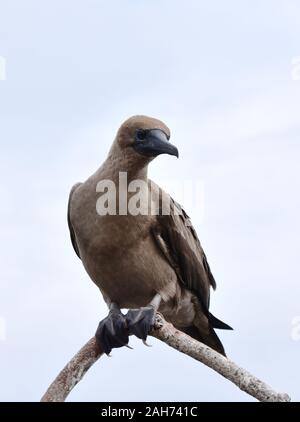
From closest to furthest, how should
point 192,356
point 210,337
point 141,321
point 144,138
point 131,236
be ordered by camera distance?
point 192,356
point 141,321
point 144,138
point 131,236
point 210,337

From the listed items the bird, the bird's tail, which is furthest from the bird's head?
the bird's tail

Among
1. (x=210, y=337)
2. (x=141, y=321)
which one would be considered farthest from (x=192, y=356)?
(x=210, y=337)

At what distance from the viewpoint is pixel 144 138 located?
9.54 m

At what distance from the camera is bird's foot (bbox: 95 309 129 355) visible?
9125 mm

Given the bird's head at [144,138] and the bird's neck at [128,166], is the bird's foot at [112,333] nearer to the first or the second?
the bird's neck at [128,166]

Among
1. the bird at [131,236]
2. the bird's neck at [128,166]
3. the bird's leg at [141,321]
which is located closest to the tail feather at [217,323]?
the bird at [131,236]

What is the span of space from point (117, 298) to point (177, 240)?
0.88m

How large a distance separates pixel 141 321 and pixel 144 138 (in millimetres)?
1801

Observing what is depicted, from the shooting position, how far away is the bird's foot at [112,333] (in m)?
9.12

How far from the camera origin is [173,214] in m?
10.2

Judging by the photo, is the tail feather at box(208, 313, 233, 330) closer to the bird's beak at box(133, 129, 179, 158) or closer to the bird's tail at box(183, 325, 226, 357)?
the bird's tail at box(183, 325, 226, 357)

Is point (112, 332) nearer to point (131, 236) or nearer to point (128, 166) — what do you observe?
point (131, 236)

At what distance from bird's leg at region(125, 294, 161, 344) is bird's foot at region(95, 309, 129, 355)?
7cm
